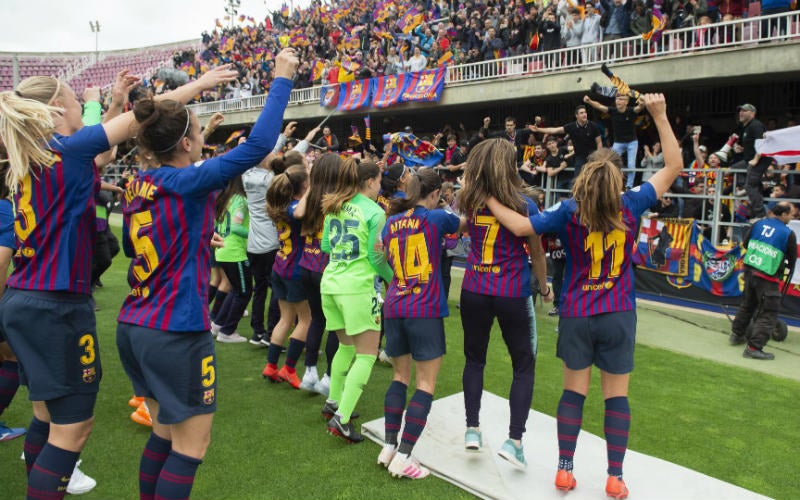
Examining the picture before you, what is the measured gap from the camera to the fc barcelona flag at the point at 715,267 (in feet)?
26.6

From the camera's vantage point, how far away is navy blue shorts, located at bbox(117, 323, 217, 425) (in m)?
2.27

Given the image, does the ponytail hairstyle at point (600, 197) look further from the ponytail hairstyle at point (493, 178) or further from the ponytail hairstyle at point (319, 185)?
the ponytail hairstyle at point (319, 185)

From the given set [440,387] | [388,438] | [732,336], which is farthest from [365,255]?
[732,336]

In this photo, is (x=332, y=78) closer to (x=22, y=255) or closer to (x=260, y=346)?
(x=260, y=346)

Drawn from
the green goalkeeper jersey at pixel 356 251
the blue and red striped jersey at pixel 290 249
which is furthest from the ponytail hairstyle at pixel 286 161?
the green goalkeeper jersey at pixel 356 251

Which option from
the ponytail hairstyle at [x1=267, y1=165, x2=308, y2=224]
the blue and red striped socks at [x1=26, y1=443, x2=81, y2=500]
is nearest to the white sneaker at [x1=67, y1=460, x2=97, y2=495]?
the blue and red striped socks at [x1=26, y1=443, x2=81, y2=500]

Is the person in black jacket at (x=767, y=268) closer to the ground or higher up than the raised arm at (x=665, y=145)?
closer to the ground

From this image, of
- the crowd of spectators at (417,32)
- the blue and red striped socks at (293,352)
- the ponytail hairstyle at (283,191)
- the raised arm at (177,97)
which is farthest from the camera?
the crowd of spectators at (417,32)

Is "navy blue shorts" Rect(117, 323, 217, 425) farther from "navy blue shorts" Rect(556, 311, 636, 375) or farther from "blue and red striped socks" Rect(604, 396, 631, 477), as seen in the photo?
"blue and red striped socks" Rect(604, 396, 631, 477)

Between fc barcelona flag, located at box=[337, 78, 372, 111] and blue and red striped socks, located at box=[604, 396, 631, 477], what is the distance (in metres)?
16.2

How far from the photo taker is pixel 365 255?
398 centimetres

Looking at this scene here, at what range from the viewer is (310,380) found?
4852 mm

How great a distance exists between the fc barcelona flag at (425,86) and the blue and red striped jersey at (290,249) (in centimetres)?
1214

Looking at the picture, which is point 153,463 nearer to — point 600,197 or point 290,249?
point 600,197
